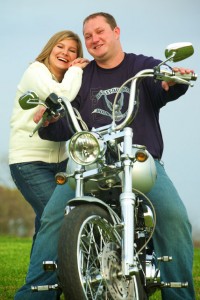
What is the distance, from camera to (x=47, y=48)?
6.11 meters

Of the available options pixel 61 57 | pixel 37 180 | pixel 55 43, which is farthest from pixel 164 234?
pixel 55 43

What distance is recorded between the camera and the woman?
584 centimetres

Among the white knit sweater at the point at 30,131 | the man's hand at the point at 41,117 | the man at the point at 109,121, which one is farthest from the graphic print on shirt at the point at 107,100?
the white knit sweater at the point at 30,131

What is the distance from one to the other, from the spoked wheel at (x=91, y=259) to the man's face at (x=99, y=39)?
155 cm

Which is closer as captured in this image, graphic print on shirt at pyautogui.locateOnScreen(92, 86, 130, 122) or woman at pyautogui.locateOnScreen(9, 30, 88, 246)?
graphic print on shirt at pyautogui.locateOnScreen(92, 86, 130, 122)

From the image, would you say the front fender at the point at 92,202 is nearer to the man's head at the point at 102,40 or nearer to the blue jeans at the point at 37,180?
the man's head at the point at 102,40

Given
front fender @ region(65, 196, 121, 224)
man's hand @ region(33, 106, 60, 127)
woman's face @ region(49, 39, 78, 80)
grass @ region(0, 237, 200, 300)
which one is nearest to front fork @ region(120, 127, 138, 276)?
front fender @ region(65, 196, 121, 224)

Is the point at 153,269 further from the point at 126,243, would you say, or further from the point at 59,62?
the point at 59,62

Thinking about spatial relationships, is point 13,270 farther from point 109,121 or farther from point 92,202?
point 92,202

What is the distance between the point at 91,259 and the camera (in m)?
3.95

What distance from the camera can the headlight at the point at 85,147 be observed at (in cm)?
411

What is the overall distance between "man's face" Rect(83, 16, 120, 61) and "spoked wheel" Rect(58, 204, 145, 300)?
1546 millimetres

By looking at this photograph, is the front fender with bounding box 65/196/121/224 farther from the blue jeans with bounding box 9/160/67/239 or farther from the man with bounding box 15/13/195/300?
the blue jeans with bounding box 9/160/67/239

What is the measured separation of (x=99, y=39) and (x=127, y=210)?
1648 millimetres
